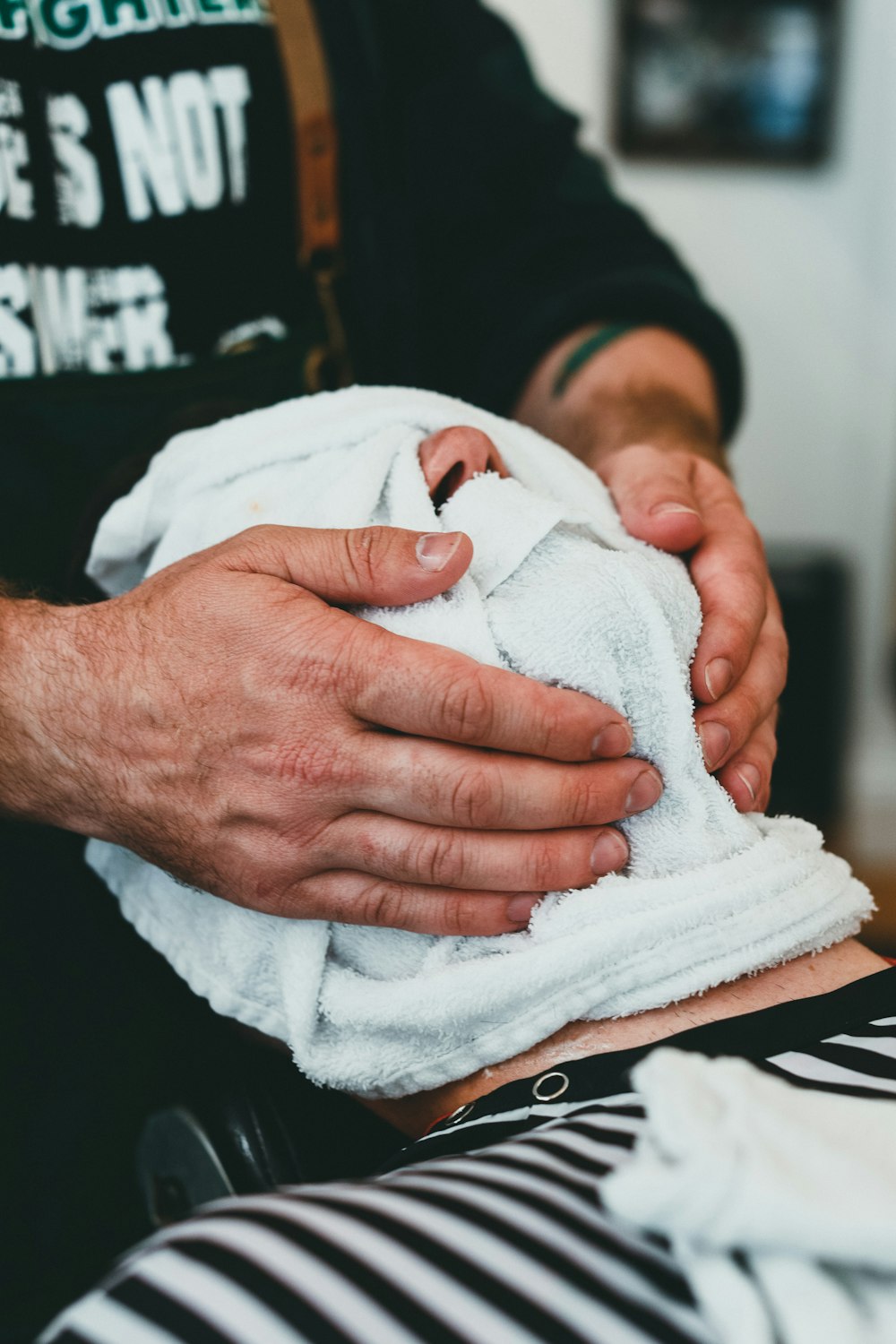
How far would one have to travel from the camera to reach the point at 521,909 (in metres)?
0.48

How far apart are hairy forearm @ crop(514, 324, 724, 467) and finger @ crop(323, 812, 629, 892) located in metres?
0.38

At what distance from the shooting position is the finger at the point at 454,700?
1.48ft

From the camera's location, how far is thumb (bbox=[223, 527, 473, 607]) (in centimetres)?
47

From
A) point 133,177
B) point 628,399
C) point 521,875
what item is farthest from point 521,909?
point 133,177

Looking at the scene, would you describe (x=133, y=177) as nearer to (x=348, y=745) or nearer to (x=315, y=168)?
(x=315, y=168)

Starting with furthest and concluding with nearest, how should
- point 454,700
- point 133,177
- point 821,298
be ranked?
point 821,298
point 133,177
point 454,700

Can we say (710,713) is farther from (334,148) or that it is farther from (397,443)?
(334,148)

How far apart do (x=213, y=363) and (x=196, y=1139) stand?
0.51m

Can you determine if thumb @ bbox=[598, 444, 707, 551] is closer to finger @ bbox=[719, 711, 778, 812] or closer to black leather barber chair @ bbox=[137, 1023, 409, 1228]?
finger @ bbox=[719, 711, 778, 812]

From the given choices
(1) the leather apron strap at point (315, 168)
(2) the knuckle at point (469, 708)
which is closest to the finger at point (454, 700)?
(2) the knuckle at point (469, 708)

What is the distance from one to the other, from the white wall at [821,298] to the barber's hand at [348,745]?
178cm

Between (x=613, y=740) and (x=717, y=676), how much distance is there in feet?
0.27

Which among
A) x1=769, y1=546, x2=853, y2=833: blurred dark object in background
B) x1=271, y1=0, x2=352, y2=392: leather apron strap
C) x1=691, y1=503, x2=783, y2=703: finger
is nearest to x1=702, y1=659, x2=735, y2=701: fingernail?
x1=691, y1=503, x2=783, y2=703: finger

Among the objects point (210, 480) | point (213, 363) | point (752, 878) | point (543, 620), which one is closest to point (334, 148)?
point (213, 363)
